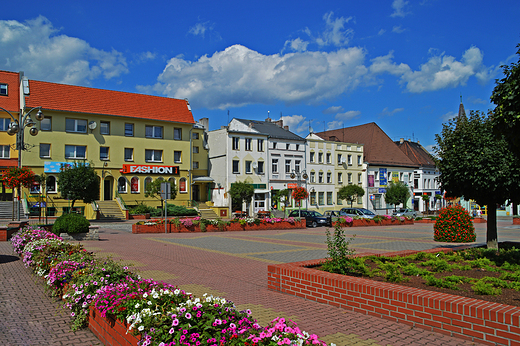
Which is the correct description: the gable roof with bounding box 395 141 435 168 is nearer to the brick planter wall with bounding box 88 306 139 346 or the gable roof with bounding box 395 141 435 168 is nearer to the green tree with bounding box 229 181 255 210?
the green tree with bounding box 229 181 255 210

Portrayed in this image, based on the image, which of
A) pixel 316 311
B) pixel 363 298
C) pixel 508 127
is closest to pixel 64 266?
pixel 316 311

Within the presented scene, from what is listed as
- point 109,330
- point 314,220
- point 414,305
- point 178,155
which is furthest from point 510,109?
point 178,155

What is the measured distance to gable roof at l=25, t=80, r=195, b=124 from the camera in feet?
132

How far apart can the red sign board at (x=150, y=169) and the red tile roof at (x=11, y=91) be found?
1261cm

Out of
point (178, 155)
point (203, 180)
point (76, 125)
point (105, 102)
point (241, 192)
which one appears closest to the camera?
point (76, 125)

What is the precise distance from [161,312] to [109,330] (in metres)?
1.08

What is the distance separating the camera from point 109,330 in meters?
4.87

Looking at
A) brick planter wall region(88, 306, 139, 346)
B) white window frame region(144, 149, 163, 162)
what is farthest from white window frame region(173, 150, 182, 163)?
brick planter wall region(88, 306, 139, 346)

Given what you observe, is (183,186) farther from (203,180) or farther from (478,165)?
(478,165)

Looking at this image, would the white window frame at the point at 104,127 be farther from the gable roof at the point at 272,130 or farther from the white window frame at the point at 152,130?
the gable roof at the point at 272,130

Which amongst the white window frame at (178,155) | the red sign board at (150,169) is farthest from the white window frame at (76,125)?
the white window frame at (178,155)

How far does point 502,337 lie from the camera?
4543 millimetres

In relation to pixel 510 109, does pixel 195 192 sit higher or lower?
lower

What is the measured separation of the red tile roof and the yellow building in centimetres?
300
